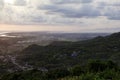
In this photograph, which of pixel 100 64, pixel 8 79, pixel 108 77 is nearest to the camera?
pixel 108 77

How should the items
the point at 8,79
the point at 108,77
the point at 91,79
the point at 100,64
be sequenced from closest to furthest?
the point at 91,79
the point at 108,77
the point at 100,64
the point at 8,79

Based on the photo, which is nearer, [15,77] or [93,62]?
[93,62]

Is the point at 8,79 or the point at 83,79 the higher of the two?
the point at 83,79

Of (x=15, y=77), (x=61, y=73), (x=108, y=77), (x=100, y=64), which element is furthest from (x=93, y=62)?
(x=108, y=77)

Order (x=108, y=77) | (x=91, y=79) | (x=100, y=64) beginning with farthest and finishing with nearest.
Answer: (x=100, y=64) < (x=108, y=77) < (x=91, y=79)

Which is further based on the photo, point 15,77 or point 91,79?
point 15,77

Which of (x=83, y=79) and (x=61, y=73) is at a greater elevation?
(x=83, y=79)

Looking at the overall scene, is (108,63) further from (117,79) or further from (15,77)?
(117,79)

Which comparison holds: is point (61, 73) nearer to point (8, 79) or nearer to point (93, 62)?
point (93, 62)

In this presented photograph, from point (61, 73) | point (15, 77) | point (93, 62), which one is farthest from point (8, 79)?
point (93, 62)
